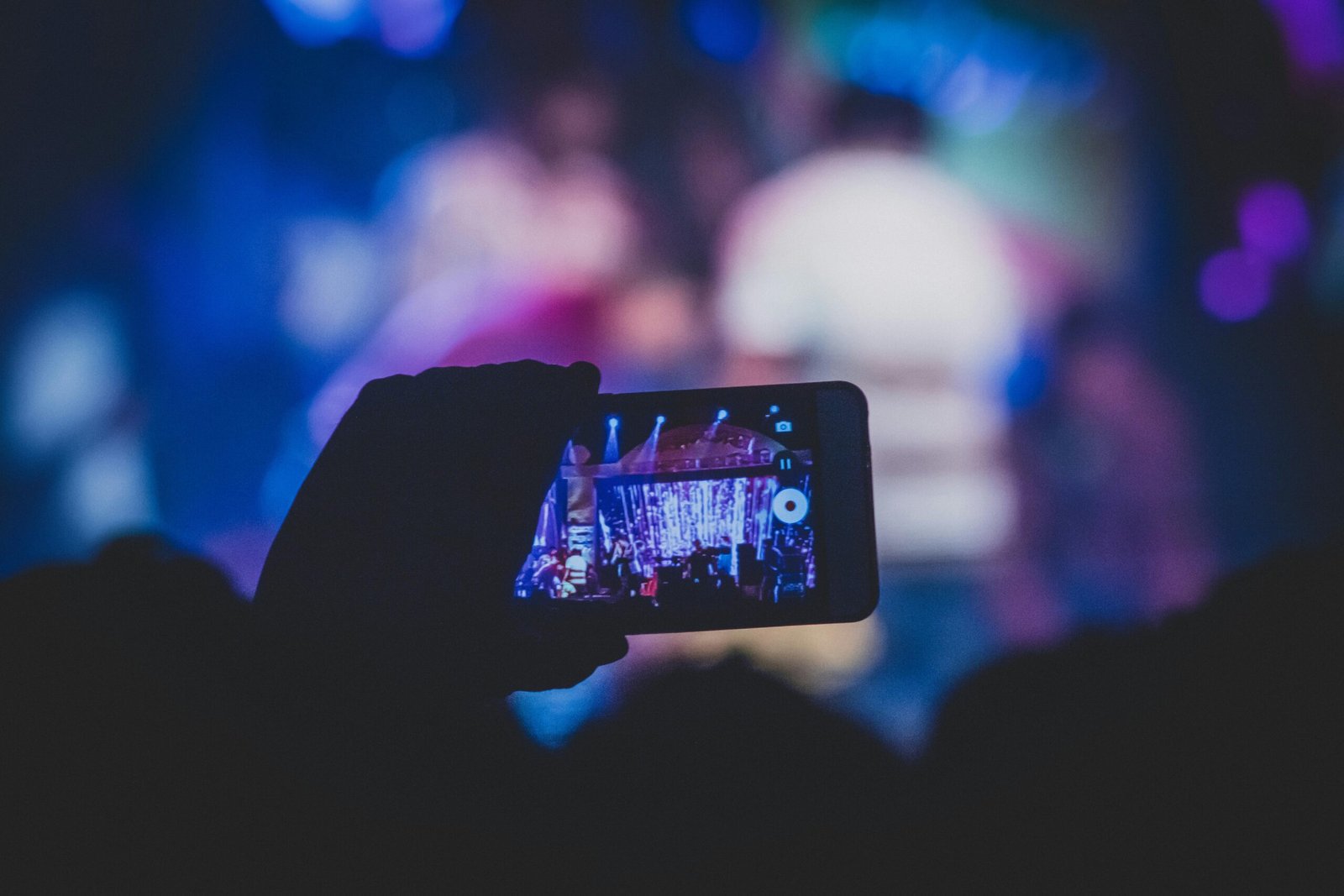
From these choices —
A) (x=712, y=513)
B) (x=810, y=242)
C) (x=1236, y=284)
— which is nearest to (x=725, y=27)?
(x=810, y=242)

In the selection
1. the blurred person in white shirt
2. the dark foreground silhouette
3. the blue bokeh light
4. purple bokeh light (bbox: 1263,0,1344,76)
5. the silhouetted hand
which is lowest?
the dark foreground silhouette

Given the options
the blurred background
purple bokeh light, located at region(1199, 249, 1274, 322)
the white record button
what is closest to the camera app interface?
the white record button

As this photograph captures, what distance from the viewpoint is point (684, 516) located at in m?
0.57

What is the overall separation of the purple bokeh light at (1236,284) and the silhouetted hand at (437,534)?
1.11 m

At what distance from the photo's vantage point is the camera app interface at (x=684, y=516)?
55 centimetres

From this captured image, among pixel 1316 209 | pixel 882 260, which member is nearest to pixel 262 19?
pixel 882 260

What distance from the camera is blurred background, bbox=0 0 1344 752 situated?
4.01 feet

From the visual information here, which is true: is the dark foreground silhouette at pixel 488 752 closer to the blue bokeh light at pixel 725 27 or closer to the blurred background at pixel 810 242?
the blurred background at pixel 810 242

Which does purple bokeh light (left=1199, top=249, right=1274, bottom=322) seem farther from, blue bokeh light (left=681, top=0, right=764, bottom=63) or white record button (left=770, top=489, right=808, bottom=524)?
white record button (left=770, top=489, right=808, bottom=524)

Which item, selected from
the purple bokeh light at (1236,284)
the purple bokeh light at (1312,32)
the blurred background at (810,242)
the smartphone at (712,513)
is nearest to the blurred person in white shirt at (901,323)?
the blurred background at (810,242)

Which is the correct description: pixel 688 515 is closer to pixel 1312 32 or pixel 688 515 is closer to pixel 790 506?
pixel 790 506

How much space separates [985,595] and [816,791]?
2.69 ft

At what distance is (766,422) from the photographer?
22.7 inches

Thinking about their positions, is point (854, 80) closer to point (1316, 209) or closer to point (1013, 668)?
point (1316, 209)
